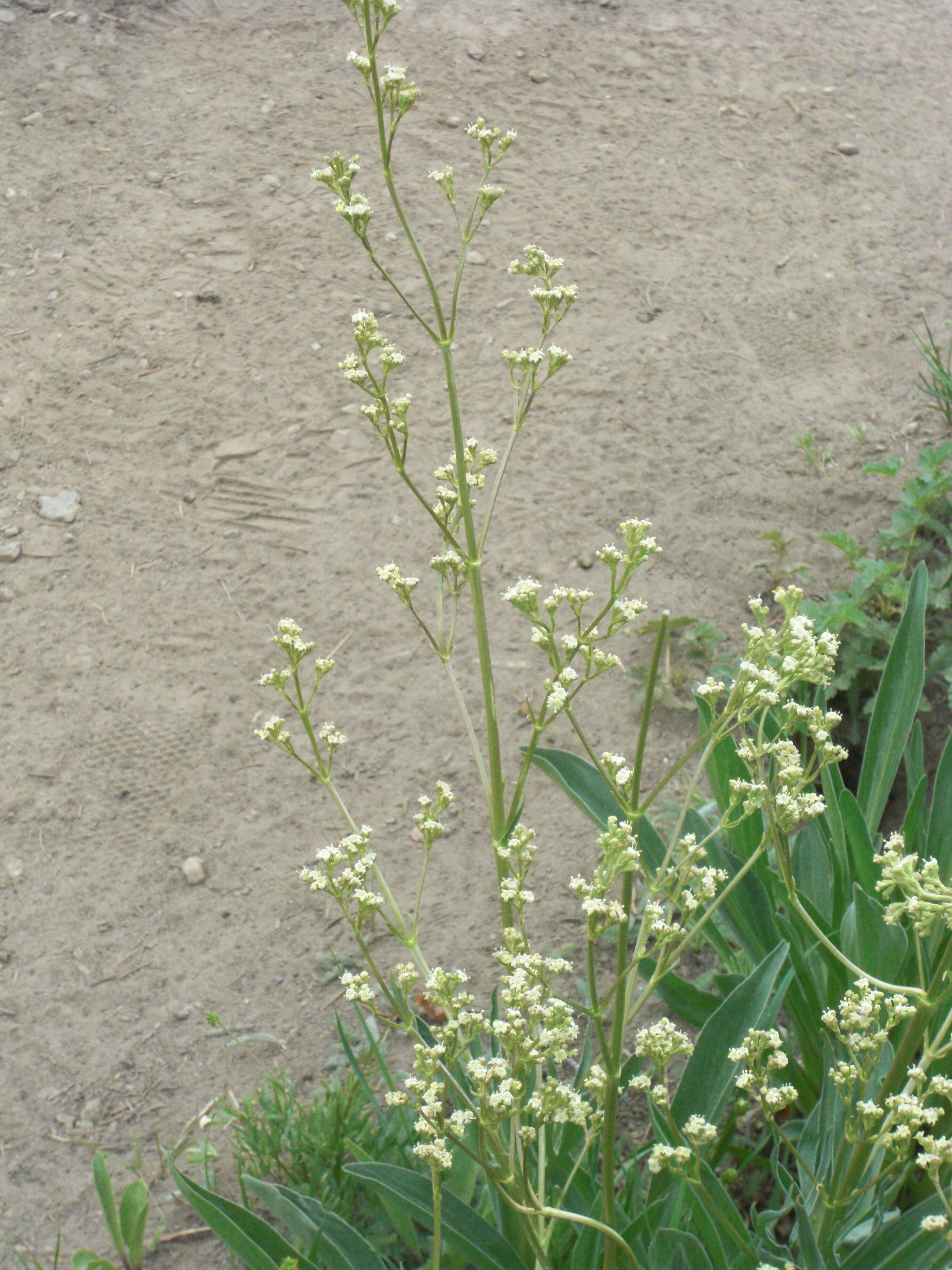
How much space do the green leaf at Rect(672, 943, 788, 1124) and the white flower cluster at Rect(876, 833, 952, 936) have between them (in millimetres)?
494

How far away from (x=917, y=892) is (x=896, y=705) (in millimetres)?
1015

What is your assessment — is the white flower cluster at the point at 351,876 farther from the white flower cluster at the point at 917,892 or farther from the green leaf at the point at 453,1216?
the white flower cluster at the point at 917,892

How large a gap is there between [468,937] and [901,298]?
286 centimetres

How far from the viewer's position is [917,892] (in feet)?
3.76

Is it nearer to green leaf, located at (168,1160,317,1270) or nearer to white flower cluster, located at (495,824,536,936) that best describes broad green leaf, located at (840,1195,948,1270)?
white flower cluster, located at (495,824,536,936)

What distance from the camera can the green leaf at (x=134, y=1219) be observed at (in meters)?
1.98

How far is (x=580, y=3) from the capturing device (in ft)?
17.8

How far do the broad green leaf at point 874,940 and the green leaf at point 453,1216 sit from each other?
0.69 meters

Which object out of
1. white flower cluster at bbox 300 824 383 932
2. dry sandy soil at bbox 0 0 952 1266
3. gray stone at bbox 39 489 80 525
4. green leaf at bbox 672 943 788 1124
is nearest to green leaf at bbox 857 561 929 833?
green leaf at bbox 672 943 788 1124

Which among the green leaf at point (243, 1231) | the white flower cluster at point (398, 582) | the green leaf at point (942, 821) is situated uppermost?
the white flower cluster at point (398, 582)

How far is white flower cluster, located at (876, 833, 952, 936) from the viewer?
3.75 feet

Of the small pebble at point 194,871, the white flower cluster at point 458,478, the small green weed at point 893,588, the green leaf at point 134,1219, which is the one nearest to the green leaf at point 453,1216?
the green leaf at point 134,1219

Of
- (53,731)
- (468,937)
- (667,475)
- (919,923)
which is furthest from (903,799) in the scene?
(53,731)

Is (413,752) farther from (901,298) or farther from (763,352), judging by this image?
(901,298)
